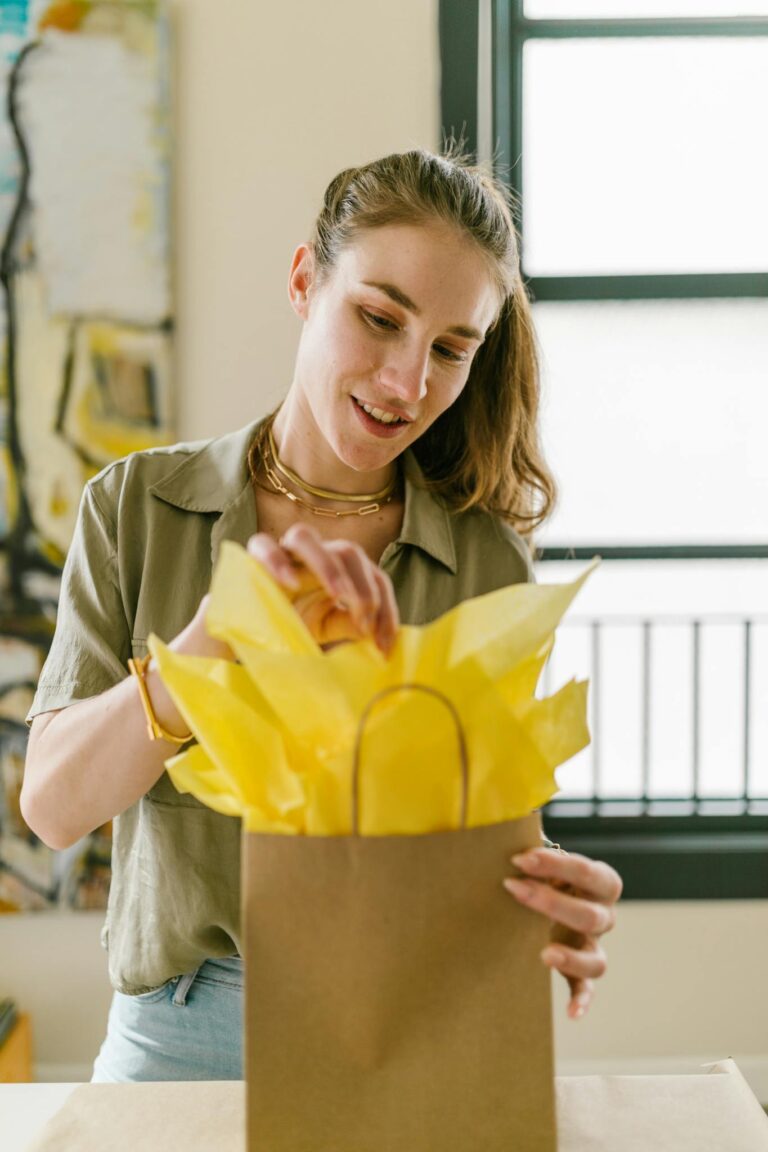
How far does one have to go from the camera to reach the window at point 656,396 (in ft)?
6.78

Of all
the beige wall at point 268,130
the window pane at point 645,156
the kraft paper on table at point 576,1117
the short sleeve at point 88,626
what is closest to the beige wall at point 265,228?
the beige wall at point 268,130

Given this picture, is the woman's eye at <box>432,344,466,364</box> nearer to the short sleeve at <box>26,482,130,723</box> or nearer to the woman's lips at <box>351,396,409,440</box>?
the woman's lips at <box>351,396,409,440</box>

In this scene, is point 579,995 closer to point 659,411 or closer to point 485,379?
point 485,379

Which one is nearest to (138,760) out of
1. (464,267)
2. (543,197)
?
(464,267)

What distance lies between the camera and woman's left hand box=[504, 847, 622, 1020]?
0.54 m

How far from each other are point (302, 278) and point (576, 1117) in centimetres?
87

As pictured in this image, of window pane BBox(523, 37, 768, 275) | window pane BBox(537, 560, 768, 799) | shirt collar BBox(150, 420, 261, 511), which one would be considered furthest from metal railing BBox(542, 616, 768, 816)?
shirt collar BBox(150, 420, 261, 511)

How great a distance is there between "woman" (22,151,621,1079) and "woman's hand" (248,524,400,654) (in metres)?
0.28

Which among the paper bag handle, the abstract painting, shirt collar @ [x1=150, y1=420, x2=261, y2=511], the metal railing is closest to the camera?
the paper bag handle

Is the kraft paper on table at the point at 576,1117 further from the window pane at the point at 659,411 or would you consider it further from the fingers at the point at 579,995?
the window pane at the point at 659,411

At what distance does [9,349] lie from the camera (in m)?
1.94

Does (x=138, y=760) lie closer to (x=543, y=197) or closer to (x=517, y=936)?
(x=517, y=936)

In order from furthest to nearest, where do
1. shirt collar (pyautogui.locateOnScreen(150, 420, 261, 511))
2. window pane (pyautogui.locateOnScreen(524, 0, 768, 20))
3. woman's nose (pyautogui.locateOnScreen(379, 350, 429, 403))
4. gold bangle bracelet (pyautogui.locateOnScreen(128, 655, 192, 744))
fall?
window pane (pyautogui.locateOnScreen(524, 0, 768, 20))
shirt collar (pyautogui.locateOnScreen(150, 420, 261, 511))
woman's nose (pyautogui.locateOnScreen(379, 350, 429, 403))
gold bangle bracelet (pyautogui.locateOnScreen(128, 655, 192, 744))

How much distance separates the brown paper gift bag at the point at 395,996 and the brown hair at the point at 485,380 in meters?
0.71
